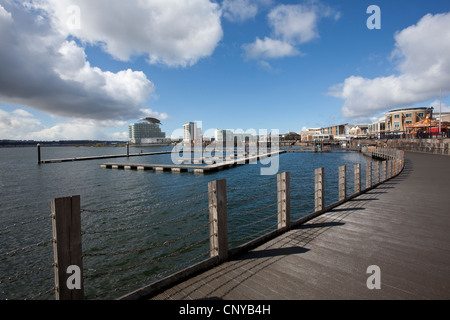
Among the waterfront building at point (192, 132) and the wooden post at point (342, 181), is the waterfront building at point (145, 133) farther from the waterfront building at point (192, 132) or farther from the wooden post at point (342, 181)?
the wooden post at point (342, 181)

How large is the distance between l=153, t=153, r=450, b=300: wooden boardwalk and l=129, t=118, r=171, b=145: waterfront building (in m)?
163

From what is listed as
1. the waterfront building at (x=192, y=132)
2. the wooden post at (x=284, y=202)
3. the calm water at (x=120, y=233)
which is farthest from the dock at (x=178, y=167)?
the waterfront building at (x=192, y=132)

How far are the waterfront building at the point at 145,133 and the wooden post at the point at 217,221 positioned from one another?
163488 mm

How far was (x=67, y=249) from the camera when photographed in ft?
8.48

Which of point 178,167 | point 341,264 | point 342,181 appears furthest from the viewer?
point 178,167

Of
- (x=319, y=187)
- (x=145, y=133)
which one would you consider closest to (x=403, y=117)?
(x=319, y=187)

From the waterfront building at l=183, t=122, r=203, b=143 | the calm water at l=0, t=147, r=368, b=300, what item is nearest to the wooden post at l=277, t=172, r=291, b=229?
the calm water at l=0, t=147, r=368, b=300

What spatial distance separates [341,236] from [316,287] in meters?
2.23

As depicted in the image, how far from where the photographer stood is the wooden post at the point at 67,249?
250 centimetres

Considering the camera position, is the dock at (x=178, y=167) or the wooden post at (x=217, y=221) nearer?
the wooden post at (x=217, y=221)

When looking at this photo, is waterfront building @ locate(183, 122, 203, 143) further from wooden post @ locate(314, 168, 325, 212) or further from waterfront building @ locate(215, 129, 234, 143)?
wooden post @ locate(314, 168, 325, 212)

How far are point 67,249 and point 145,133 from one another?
175431 millimetres

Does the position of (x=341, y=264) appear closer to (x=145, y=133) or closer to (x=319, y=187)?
(x=319, y=187)
